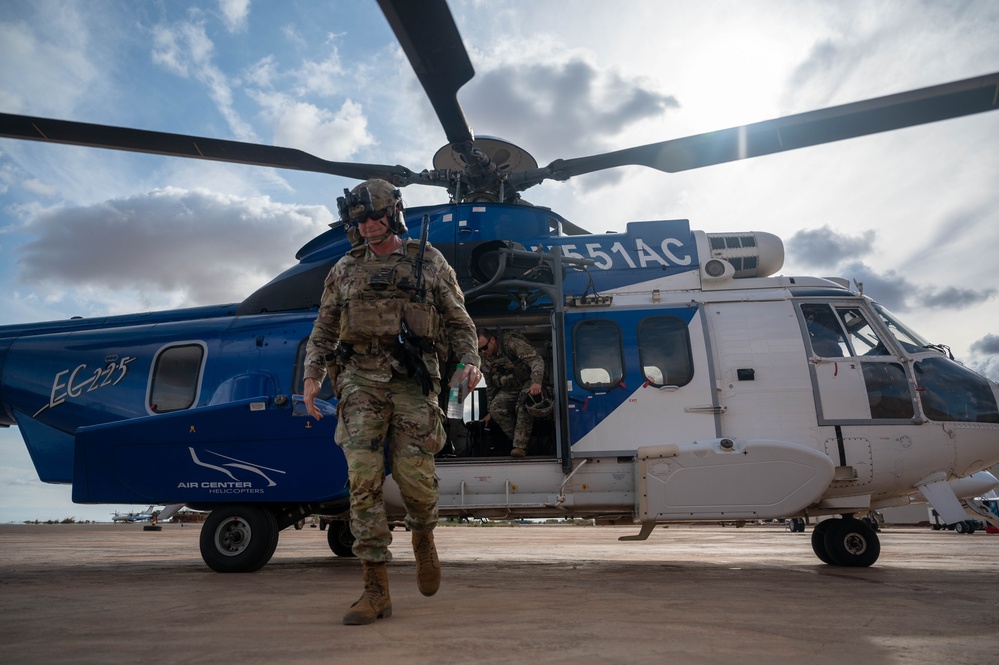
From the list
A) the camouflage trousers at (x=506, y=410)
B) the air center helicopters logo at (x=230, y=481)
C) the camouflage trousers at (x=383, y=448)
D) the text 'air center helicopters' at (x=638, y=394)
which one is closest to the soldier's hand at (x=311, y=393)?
the camouflage trousers at (x=383, y=448)

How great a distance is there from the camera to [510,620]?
2.79 metres

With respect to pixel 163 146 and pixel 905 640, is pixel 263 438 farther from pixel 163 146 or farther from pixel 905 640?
pixel 905 640

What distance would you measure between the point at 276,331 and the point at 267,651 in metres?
4.55

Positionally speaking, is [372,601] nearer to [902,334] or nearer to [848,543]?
[848,543]

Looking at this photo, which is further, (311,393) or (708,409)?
(708,409)

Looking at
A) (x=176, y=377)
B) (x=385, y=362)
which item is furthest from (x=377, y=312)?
(x=176, y=377)

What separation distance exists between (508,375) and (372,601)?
3.59 meters

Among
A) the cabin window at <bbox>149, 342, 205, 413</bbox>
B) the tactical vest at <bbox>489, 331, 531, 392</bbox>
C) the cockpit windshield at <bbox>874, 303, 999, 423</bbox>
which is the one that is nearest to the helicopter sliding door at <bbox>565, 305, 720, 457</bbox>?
the tactical vest at <bbox>489, 331, 531, 392</bbox>

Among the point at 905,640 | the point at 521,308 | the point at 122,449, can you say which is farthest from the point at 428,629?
the point at 122,449

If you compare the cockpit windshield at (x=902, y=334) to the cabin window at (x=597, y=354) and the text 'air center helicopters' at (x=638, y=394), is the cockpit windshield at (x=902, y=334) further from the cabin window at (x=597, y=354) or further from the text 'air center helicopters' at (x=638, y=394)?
the cabin window at (x=597, y=354)

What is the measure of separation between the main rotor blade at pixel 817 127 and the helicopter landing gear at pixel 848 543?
3.48 meters

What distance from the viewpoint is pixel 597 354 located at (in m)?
5.95

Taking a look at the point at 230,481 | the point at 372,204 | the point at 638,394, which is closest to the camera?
the point at 372,204

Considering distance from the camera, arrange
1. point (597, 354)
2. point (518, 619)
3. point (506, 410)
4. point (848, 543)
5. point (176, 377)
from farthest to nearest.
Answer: point (176, 377), point (506, 410), point (597, 354), point (848, 543), point (518, 619)
